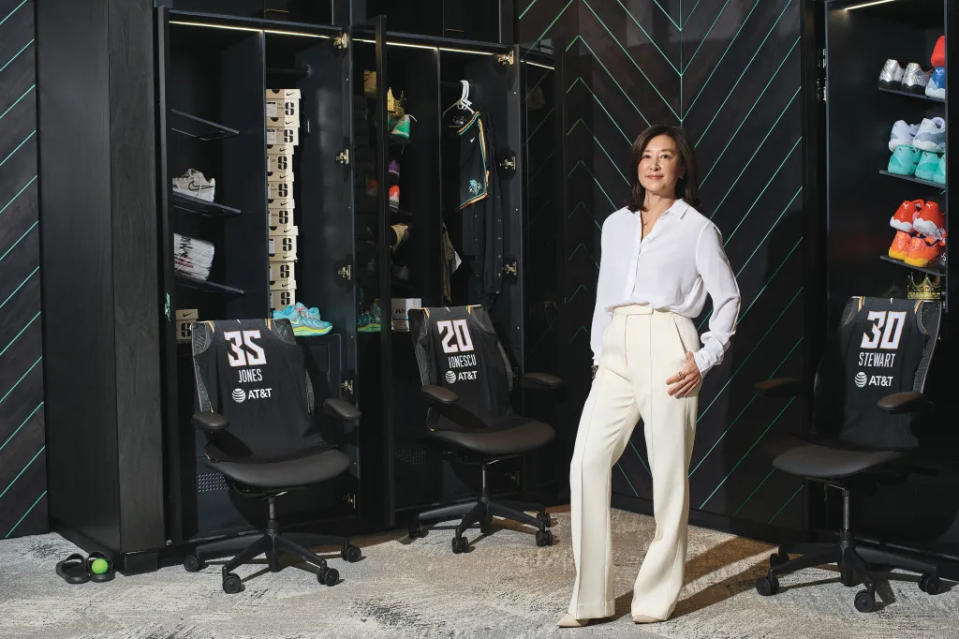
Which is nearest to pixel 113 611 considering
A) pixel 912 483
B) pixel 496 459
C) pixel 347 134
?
pixel 496 459

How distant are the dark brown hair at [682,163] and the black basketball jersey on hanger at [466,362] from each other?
156 centimetres

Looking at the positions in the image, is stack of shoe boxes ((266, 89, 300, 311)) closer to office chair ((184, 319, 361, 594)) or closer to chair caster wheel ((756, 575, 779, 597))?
office chair ((184, 319, 361, 594))

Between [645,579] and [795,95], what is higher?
[795,95]

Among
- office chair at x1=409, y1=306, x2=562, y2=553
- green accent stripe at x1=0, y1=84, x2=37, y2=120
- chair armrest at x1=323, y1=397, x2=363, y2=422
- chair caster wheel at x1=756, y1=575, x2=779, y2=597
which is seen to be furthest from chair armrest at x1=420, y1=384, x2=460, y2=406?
green accent stripe at x1=0, y1=84, x2=37, y2=120

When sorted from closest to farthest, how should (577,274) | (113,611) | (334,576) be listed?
(113,611)
(334,576)
(577,274)

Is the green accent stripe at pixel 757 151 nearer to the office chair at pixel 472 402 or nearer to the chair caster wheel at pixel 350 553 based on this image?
the office chair at pixel 472 402

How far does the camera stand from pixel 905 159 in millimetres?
4746

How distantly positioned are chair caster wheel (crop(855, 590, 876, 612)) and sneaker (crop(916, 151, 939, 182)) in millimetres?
1755

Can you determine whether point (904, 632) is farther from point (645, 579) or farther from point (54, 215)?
point (54, 215)

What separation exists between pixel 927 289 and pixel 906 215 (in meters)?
0.32

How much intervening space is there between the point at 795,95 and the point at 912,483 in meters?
1.70

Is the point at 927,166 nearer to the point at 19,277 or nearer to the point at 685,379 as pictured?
the point at 685,379

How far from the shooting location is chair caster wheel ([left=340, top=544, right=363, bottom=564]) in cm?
470

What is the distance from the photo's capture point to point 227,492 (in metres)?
4.88
